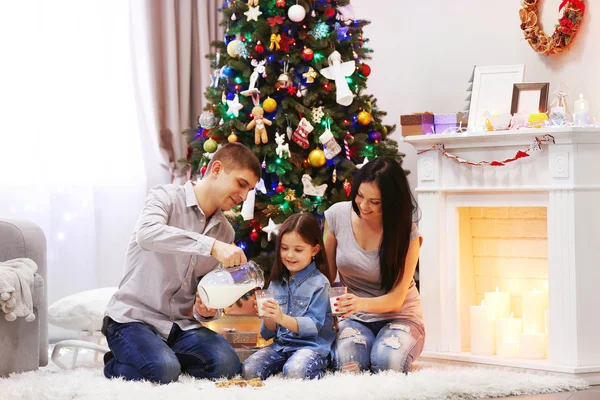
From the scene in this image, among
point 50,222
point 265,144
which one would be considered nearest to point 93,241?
point 50,222

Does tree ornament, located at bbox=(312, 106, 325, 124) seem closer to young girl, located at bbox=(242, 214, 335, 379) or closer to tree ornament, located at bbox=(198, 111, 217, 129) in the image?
tree ornament, located at bbox=(198, 111, 217, 129)

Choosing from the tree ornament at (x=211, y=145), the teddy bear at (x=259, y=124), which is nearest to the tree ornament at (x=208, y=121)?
the tree ornament at (x=211, y=145)

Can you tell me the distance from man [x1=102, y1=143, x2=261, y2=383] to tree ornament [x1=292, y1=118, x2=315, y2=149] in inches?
34.0

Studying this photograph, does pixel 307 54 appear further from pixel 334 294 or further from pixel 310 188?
pixel 334 294

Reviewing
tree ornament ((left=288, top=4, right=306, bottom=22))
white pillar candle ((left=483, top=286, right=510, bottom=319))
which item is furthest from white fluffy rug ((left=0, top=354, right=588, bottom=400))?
tree ornament ((left=288, top=4, right=306, bottom=22))

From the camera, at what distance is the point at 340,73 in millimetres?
3977

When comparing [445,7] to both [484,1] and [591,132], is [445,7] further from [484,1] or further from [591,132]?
[591,132]

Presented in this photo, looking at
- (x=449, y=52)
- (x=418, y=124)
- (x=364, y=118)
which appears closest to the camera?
(x=418, y=124)

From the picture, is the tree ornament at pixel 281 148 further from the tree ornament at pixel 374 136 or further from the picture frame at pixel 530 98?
the picture frame at pixel 530 98

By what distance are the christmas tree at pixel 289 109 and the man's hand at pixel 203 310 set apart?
2.54 ft

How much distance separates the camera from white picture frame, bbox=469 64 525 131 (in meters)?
3.93

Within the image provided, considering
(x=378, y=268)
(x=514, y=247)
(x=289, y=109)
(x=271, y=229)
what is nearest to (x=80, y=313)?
(x=271, y=229)

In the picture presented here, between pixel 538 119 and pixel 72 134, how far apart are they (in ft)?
8.27

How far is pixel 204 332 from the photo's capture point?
313 cm
